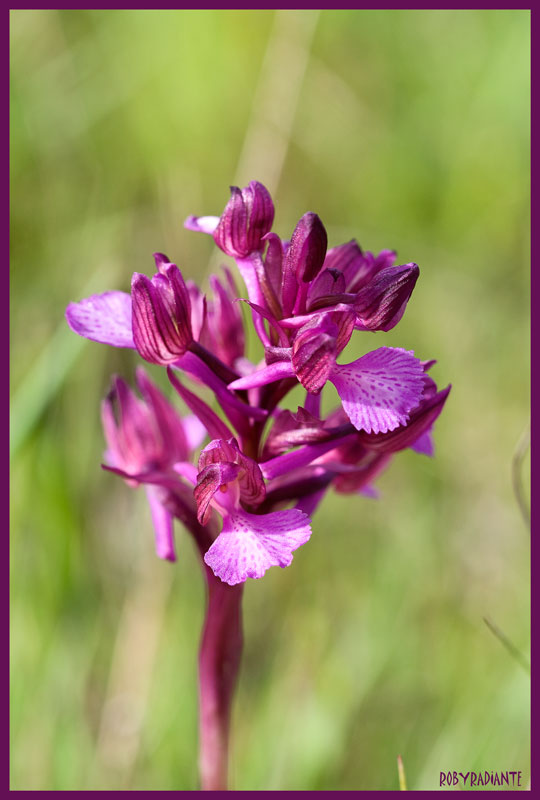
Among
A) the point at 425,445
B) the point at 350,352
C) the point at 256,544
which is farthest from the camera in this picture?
the point at 350,352

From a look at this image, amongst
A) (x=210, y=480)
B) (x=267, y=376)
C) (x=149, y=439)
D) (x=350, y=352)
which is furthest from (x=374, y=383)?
(x=350, y=352)

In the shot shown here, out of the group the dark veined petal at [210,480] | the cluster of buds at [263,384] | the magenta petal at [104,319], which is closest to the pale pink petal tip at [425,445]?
the cluster of buds at [263,384]

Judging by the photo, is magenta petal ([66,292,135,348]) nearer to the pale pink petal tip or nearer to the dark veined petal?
the dark veined petal

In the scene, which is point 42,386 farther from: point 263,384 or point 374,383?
point 374,383

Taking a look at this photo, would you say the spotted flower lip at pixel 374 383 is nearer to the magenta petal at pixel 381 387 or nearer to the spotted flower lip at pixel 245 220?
the magenta petal at pixel 381 387

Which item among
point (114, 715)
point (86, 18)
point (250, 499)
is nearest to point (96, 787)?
point (114, 715)

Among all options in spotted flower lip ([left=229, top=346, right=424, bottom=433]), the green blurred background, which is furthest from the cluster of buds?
the green blurred background
